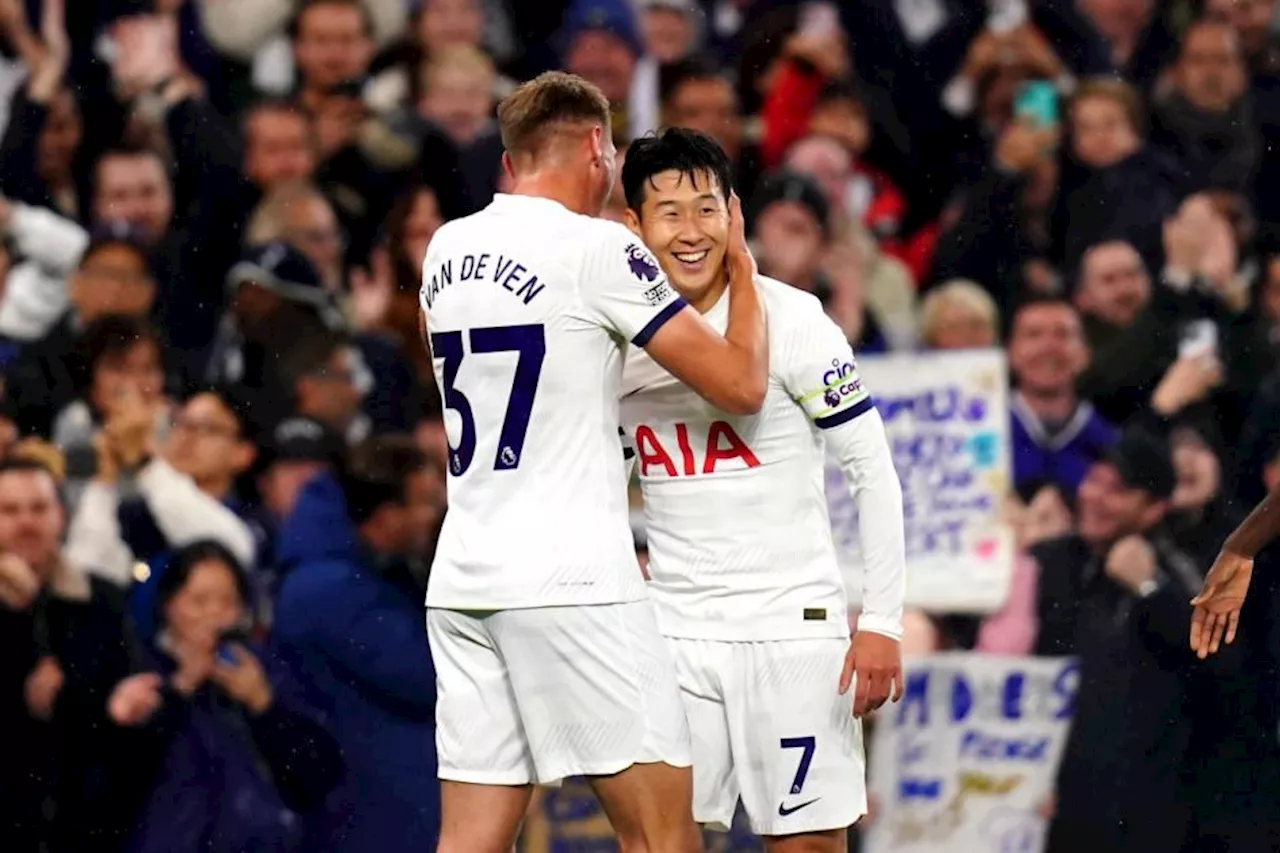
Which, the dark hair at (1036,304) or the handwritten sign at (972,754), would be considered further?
the dark hair at (1036,304)

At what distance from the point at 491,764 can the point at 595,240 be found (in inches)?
38.6

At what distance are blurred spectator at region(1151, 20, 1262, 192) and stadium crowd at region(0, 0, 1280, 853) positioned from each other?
0.05 ft

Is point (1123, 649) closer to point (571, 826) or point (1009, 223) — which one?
point (1009, 223)

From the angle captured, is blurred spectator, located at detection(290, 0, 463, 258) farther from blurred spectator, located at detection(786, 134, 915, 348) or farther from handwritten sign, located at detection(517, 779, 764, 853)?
handwritten sign, located at detection(517, 779, 764, 853)

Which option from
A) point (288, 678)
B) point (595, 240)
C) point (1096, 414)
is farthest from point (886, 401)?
point (595, 240)

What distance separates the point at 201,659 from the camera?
650 centimetres

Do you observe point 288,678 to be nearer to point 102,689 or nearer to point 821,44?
point 102,689

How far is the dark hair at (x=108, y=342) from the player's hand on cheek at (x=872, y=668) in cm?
335

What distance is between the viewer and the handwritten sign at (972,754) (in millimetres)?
6629

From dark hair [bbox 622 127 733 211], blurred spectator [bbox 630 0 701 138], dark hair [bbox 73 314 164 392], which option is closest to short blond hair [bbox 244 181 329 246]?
dark hair [bbox 73 314 164 392]

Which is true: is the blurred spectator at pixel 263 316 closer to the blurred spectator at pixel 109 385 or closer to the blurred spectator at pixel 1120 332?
the blurred spectator at pixel 109 385

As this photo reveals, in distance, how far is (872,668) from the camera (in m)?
4.02

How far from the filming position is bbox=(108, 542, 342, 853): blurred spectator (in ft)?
21.1

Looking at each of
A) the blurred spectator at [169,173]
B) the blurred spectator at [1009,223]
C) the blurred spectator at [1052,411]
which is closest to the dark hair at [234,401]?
the blurred spectator at [169,173]
